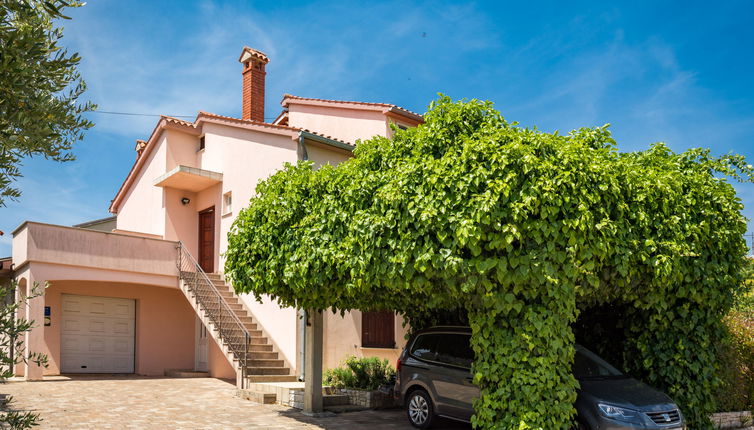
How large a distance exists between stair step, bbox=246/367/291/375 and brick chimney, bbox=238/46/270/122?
28.2ft

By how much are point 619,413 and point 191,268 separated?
13077 mm

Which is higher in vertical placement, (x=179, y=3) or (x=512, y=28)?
(x=512, y=28)

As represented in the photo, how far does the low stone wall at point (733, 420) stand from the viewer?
10773 mm

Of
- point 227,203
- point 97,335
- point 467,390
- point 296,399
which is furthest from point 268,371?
point 97,335

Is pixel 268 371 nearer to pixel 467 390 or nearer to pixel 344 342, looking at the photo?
pixel 344 342

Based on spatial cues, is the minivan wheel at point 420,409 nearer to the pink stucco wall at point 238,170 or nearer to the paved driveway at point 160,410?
the paved driveway at point 160,410

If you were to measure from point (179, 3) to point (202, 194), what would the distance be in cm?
1160

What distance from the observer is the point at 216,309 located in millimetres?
16172

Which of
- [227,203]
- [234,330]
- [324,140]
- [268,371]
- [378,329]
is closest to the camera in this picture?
[268,371]

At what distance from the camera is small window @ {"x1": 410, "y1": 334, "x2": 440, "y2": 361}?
10.8 meters

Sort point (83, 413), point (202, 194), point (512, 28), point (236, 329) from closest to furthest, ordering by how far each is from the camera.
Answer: point (83, 413) < point (512, 28) < point (236, 329) < point (202, 194)

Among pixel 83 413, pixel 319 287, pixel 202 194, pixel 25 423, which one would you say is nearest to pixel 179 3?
pixel 319 287

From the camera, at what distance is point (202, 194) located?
19609 mm

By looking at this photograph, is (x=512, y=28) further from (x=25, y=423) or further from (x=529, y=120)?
(x=25, y=423)
